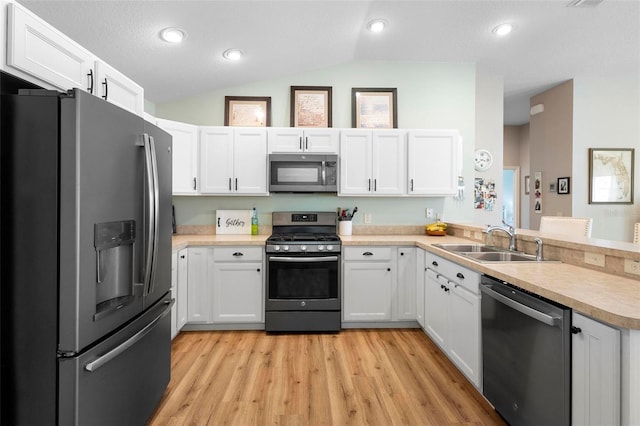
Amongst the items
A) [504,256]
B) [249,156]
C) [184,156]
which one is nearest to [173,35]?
[184,156]

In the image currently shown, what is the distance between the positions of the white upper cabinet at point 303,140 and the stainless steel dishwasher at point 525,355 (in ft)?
6.72

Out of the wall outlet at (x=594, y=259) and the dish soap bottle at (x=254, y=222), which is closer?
the wall outlet at (x=594, y=259)

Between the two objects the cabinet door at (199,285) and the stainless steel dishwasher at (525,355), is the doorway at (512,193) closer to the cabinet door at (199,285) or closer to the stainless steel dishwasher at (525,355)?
the stainless steel dishwasher at (525,355)

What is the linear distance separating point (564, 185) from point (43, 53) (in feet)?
19.3

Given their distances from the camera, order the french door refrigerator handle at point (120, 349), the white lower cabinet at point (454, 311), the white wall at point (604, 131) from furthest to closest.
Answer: the white wall at point (604, 131) < the white lower cabinet at point (454, 311) < the french door refrigerator handle at point (120, 349)

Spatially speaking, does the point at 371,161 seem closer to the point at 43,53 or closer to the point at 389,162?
the point at 389,162

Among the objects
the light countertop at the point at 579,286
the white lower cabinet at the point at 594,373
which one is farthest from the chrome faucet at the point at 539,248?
the white lower cabinet at the point at 594,373

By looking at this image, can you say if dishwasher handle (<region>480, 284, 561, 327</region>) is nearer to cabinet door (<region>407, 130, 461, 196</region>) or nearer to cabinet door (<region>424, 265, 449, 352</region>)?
cabinet door (<region>424, 265, 449, 352</region>)

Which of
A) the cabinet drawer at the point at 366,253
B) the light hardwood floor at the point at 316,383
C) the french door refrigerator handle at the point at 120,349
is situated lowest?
the light hardwood floor at the point at 316,383

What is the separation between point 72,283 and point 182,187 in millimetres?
2142

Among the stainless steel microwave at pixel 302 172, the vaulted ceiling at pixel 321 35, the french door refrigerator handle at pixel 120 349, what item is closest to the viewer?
the french door refrigerator handle at pixel 120 349

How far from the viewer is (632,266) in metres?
1.52

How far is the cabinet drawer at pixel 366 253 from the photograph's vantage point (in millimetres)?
3066

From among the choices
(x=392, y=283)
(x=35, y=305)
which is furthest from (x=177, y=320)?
(x=392, y=283)
